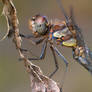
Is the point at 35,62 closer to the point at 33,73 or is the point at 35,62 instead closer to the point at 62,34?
the point at 62,34

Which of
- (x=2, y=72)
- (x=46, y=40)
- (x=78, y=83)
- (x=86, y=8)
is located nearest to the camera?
(x=46, y=40)

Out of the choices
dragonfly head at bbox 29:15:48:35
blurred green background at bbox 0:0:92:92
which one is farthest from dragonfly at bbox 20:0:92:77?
blurred green background at bbox 0:0:92:92

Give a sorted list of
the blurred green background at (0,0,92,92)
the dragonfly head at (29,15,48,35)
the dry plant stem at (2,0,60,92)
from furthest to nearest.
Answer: the blurred green background at (0,0,92,92) < the dragonfly head at (29,15,48,35) < the dry plant stem at (2,0,60,92)

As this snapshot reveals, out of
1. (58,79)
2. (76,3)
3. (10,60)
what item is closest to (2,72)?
(10,60)

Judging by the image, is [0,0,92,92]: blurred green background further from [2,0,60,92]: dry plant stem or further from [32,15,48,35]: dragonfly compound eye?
[2,0,60,92]: dry plant stem

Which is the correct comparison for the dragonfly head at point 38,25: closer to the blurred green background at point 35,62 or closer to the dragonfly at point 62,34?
the dragonfly at point 62,34

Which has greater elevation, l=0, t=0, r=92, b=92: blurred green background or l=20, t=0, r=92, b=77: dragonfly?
l=20, t=0, r=92, b=77: dragonfly

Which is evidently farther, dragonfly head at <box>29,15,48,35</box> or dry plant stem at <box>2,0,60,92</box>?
Answer: dragonfly head at <box>29,15,48,35</box>

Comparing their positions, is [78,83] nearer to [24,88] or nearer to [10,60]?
[24,88]

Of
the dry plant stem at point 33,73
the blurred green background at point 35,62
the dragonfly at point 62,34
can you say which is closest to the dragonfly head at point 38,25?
the dragonfly at point 62,34
